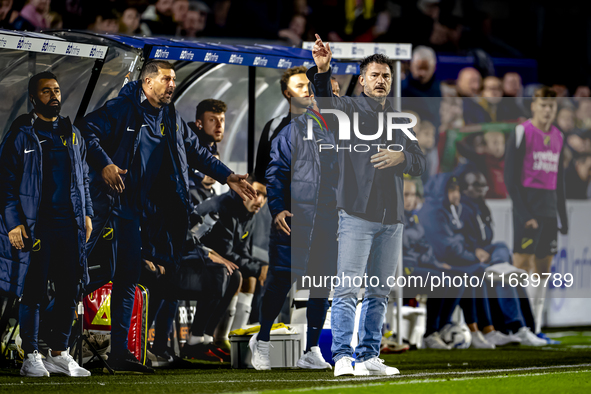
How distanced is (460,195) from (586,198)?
1.86 m

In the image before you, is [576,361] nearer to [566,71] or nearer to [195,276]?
[195,276]

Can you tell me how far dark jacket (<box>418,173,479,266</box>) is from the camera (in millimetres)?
8859

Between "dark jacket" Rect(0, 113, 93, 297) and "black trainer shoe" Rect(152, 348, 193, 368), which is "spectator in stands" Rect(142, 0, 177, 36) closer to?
"dark jacket" Rect(0, 113, 93, 297)

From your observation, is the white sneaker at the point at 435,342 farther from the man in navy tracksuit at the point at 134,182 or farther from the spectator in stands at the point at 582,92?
the spectator in stands at the point at 582,92

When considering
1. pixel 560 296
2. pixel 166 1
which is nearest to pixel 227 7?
pixel 166 1

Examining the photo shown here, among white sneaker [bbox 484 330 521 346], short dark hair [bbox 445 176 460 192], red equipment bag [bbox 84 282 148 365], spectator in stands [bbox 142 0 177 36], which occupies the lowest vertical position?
white sneaker [bbox 484 330 521 346]

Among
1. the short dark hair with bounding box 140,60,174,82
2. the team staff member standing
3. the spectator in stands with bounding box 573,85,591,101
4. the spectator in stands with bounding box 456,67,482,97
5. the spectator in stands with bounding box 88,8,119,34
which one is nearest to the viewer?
the short dark hair with bounding box 140,60,174,82

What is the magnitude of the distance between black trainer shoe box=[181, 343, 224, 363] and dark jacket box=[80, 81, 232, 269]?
32.7 inches

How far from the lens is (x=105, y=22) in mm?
9719

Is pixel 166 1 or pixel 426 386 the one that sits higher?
pixel 166 1

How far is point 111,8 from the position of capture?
32.4 ft

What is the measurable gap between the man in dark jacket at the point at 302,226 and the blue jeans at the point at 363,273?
0.77m

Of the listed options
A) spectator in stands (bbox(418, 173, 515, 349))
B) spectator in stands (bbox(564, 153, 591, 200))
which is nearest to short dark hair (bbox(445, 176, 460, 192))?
spectator in stands (bbox(418, 173, 515, 349))

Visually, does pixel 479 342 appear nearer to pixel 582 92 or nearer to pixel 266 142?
pixel 266 142
